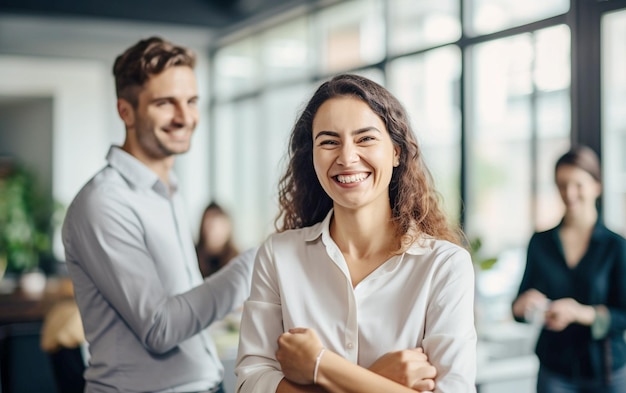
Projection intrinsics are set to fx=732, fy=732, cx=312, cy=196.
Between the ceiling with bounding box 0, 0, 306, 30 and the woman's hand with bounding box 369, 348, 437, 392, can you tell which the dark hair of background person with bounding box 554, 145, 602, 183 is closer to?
the woman's hand with bounding box 369, 348, 437, 392

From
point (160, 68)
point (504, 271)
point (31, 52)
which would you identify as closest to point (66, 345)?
point (160, 68)

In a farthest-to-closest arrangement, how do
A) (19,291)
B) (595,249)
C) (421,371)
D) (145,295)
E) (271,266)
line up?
(19,291) < (595,249) < (145,295) < (271,266) < (421,371)

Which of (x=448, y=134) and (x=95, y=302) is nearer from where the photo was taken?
(x=95, y=302)

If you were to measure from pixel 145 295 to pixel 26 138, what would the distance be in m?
8.52

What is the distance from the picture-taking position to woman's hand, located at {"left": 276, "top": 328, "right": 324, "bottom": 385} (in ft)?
4.92

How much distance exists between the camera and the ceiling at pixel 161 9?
810 centimetres

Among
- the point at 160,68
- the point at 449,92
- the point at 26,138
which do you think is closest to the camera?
the point at 160,68

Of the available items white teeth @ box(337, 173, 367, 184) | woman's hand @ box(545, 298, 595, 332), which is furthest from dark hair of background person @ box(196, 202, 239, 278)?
white teeth @ box(337, 173, 367, 184)

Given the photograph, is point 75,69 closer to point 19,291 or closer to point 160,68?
point 19,291

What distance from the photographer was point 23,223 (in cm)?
889

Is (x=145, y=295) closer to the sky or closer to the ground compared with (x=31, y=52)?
closer to the ground

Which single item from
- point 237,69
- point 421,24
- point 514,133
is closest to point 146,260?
point 514,133

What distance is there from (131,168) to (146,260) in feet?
Result: 0.96

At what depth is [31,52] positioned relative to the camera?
8586 millimetres
